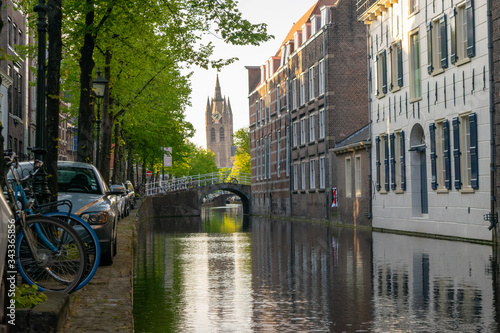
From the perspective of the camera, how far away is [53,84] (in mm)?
13469

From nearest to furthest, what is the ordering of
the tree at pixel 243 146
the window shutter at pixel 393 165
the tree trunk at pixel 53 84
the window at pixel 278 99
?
the tree trunk at pixel 53 84 < the window shutter at pixel 393 165 < the window at pixel 278 99 < the tree at pixel 243 146

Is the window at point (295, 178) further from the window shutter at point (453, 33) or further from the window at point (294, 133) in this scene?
the window shutter at point (453, 33)

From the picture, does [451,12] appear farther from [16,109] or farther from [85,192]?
[16,109]

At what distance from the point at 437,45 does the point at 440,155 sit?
3.54 m

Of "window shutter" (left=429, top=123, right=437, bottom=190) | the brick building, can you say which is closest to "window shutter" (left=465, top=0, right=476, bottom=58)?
"window shutter" (left=429, top=123, right=437, bottom=190)

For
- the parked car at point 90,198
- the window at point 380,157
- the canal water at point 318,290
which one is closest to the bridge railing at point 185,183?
the window at point 380,157

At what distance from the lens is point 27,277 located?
759cm

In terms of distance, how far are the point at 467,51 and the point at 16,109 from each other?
2882cm

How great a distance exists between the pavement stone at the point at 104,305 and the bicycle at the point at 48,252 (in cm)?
30

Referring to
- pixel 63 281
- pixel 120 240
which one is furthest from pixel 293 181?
pixel 63 281

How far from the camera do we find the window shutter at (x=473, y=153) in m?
22.9

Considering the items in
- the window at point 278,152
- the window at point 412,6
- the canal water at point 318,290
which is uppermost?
the window at point 412,6

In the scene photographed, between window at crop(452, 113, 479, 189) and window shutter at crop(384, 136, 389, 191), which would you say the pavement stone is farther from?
window shutter at crop(384, 136, 389, 191)

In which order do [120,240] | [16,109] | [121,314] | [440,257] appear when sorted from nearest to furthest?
[121,314], [440,257], [120,240], [16,109]
